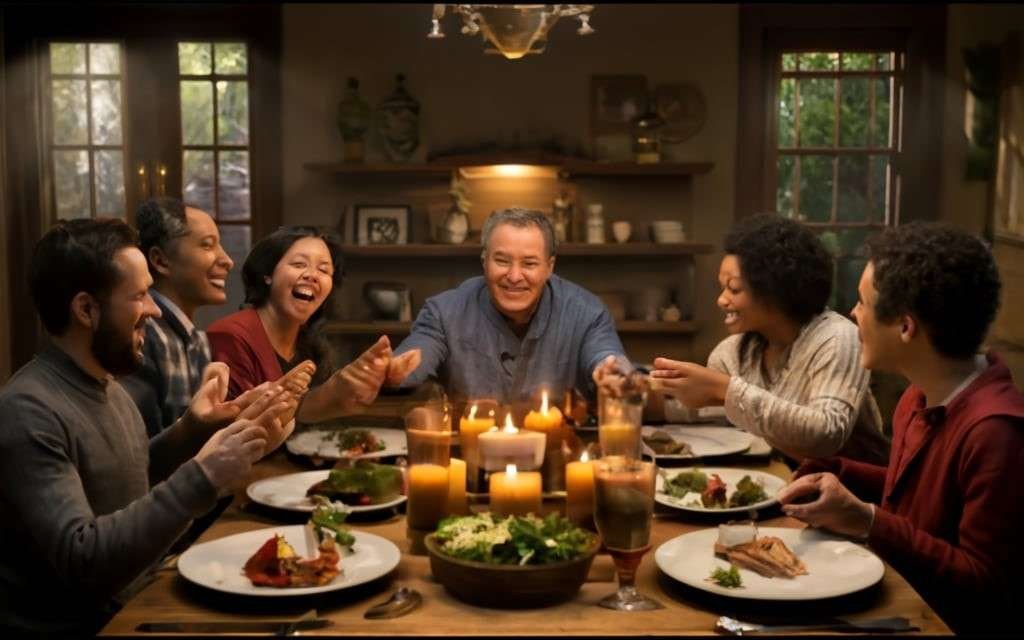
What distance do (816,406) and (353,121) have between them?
3182 mm

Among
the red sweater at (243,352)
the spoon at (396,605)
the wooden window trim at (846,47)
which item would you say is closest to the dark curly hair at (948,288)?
the spoon at (396,605)

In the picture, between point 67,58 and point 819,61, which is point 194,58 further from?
point 819,61

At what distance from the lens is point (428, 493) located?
6.42 feet

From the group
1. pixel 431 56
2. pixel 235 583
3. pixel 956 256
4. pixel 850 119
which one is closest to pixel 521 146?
pixel 431 56

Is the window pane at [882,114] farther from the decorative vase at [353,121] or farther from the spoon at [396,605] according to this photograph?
the spoon at [396,605]

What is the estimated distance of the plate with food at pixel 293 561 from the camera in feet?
5.75

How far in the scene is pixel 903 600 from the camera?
5.80 feet

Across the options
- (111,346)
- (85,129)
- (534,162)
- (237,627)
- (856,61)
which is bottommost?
(237,627)

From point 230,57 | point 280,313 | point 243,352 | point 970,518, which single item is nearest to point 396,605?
point 970,518

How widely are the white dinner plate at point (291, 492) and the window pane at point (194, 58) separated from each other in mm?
3344

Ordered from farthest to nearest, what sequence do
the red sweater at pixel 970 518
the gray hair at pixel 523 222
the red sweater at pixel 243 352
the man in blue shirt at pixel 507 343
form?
the man in blue shirt at pixel 507 343, the gray hair at pixel 523 222, the red sweater at pixel 243 352, the red sweater at pixel 970 518

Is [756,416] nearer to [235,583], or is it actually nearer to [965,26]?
[235,583]

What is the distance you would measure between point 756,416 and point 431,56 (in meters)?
→ 3.30

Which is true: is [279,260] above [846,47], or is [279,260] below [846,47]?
below
